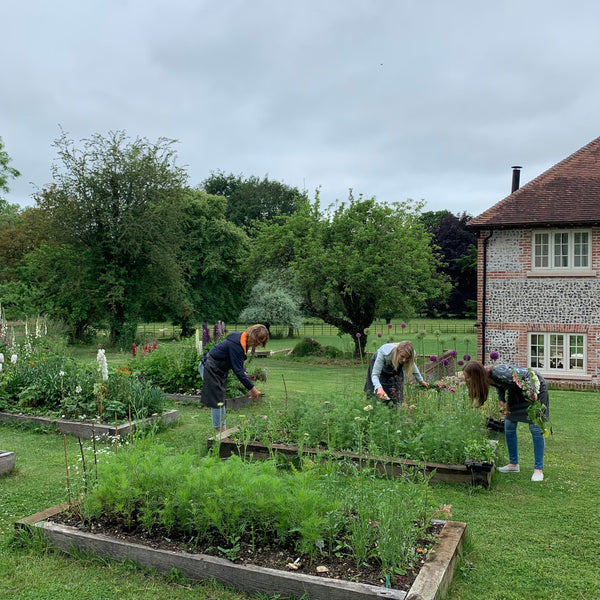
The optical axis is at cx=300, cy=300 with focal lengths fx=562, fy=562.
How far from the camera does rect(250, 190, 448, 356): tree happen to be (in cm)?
2089

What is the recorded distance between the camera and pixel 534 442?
20.4 feet

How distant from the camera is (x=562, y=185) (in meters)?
17.8

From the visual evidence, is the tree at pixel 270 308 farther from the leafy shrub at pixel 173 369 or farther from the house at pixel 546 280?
the leafy shrub at pixel 173 369

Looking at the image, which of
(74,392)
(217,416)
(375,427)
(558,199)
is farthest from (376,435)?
(558,199)

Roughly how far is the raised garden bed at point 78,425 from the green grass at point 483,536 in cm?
17

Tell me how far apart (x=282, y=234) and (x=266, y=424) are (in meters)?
16.5

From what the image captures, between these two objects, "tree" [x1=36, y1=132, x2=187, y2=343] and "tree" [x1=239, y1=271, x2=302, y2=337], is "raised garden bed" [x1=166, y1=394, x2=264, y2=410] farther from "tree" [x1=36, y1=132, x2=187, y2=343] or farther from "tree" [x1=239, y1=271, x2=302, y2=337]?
"tree" [x1=239, y1=271, x2=302, y2=337]

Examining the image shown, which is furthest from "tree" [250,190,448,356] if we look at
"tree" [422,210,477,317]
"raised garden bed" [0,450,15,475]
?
"tree" [422,210,477,317]

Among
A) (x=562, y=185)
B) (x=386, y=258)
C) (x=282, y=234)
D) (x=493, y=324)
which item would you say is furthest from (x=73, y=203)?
(x=562, y=185)

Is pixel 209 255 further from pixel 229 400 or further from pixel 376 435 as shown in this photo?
pixel 376 435

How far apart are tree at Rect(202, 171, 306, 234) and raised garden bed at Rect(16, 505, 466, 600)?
48.7 m

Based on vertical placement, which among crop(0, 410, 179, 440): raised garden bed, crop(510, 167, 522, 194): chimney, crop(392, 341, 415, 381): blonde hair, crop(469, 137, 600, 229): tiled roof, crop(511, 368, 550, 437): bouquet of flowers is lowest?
crop(0, 410, 179, 440): raised garden bed

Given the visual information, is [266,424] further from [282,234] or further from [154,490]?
[282,234]

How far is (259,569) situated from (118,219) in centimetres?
2173
